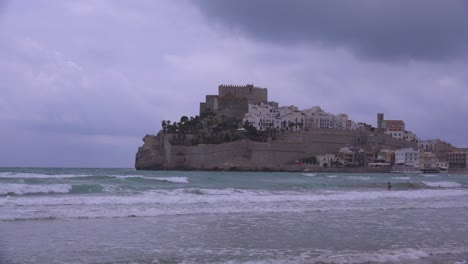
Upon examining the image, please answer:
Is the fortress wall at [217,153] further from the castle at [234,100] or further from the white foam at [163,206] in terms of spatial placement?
the white foam at [163,206]

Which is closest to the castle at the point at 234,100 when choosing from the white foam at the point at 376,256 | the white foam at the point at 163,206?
the white foam at the point at 163,206

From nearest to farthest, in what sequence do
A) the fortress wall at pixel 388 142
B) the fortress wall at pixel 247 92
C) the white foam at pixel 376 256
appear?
the white foam at pixel 376 256 → the fortress wall at pixel 388 142 → the fortress wall at pixel 247 92

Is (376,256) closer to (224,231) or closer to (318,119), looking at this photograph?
(224,231)

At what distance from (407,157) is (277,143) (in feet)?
64.6

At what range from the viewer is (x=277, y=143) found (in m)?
67.8

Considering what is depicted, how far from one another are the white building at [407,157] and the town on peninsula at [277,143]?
0.13 m

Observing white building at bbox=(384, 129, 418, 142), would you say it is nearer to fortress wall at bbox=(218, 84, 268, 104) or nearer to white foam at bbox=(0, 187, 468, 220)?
fortress wall at bbox=(218, 84, 268, 104)

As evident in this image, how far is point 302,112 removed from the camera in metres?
84.4

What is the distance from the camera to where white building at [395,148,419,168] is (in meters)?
74.1

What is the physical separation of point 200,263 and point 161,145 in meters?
68.6

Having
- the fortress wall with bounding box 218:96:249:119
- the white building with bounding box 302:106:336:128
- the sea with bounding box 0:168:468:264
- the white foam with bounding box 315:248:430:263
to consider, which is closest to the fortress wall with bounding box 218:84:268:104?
the fortress wall with bounding box 218:96:249:119

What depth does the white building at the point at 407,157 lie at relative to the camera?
243ft

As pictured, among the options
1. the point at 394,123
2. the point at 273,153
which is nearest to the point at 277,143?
the point at 273,153

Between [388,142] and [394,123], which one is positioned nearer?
[388,142]
